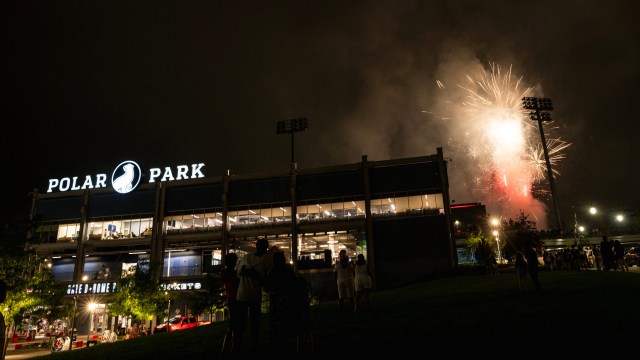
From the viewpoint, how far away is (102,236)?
53562 mm

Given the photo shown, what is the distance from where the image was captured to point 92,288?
50.2 meters

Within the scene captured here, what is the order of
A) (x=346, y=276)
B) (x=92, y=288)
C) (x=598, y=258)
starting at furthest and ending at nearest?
(x=92, y=288), (x=598, y=258), (x=346, y=276)

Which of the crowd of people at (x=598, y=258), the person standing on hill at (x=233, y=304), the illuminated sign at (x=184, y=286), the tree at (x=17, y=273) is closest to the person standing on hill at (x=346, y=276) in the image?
the person standing on hill at (x=233, y=304)

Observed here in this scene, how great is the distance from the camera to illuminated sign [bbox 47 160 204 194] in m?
53.8

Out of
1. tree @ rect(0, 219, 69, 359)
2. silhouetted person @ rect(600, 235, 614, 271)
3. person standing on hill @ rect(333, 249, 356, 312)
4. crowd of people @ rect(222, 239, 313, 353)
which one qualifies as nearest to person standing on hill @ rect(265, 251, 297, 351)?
crowd of people @ rect(222, 239, 313, 353)

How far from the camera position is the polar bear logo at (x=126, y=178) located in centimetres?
5397

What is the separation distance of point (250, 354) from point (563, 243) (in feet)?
160

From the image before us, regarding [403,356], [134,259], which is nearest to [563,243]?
[403,356]

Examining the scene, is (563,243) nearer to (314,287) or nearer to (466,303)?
(314,287)

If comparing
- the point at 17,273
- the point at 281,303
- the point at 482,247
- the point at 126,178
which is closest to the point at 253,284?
the point at 281,303

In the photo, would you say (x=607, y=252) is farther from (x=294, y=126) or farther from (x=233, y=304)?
(x=294, y=126)

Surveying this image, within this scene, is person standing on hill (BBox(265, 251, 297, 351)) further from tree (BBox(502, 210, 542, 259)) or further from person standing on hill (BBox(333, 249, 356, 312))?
tree (BBox(502, 210, 542, 259))

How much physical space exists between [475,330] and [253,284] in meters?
4.75

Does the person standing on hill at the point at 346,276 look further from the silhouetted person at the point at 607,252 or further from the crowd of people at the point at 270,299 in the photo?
the silhouetted person at the point at 607,252
